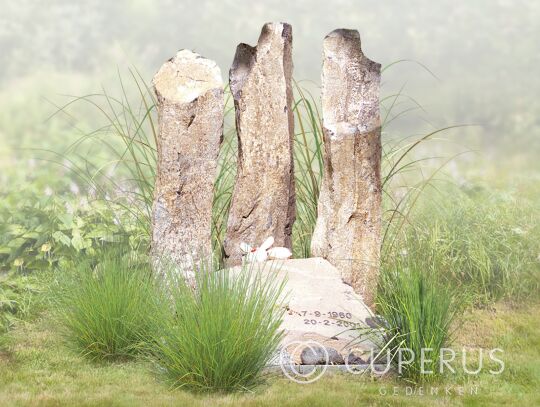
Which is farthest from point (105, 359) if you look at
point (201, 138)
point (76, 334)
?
point (201, 138)

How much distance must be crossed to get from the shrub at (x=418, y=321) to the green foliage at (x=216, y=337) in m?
0.69

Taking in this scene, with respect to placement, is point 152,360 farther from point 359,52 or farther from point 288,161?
point 359,52

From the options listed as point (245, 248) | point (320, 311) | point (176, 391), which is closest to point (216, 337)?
point (176, 391)

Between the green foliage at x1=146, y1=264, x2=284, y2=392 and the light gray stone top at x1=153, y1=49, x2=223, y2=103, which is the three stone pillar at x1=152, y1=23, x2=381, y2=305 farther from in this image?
the green foliage at x1=146, y1=264, x2=284, y2=392

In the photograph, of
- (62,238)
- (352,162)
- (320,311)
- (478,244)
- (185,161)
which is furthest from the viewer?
(478,244)

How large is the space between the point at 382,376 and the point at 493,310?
2.37 metres

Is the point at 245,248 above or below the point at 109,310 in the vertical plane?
above

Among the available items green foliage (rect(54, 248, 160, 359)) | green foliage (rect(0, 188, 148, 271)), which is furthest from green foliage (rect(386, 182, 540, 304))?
green foliage (rect(0, 188, 148, 271))

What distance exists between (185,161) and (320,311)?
134 centimetres

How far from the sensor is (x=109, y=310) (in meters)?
5.28

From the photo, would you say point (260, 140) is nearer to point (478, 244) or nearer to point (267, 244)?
point (267, 244)

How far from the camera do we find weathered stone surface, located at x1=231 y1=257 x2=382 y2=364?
5.31 m

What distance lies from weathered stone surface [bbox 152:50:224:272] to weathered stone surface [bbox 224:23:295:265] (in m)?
0.27

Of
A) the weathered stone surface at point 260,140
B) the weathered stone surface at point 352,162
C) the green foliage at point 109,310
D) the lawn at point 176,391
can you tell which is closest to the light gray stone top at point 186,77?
the weathered stone surface at point 260,140
